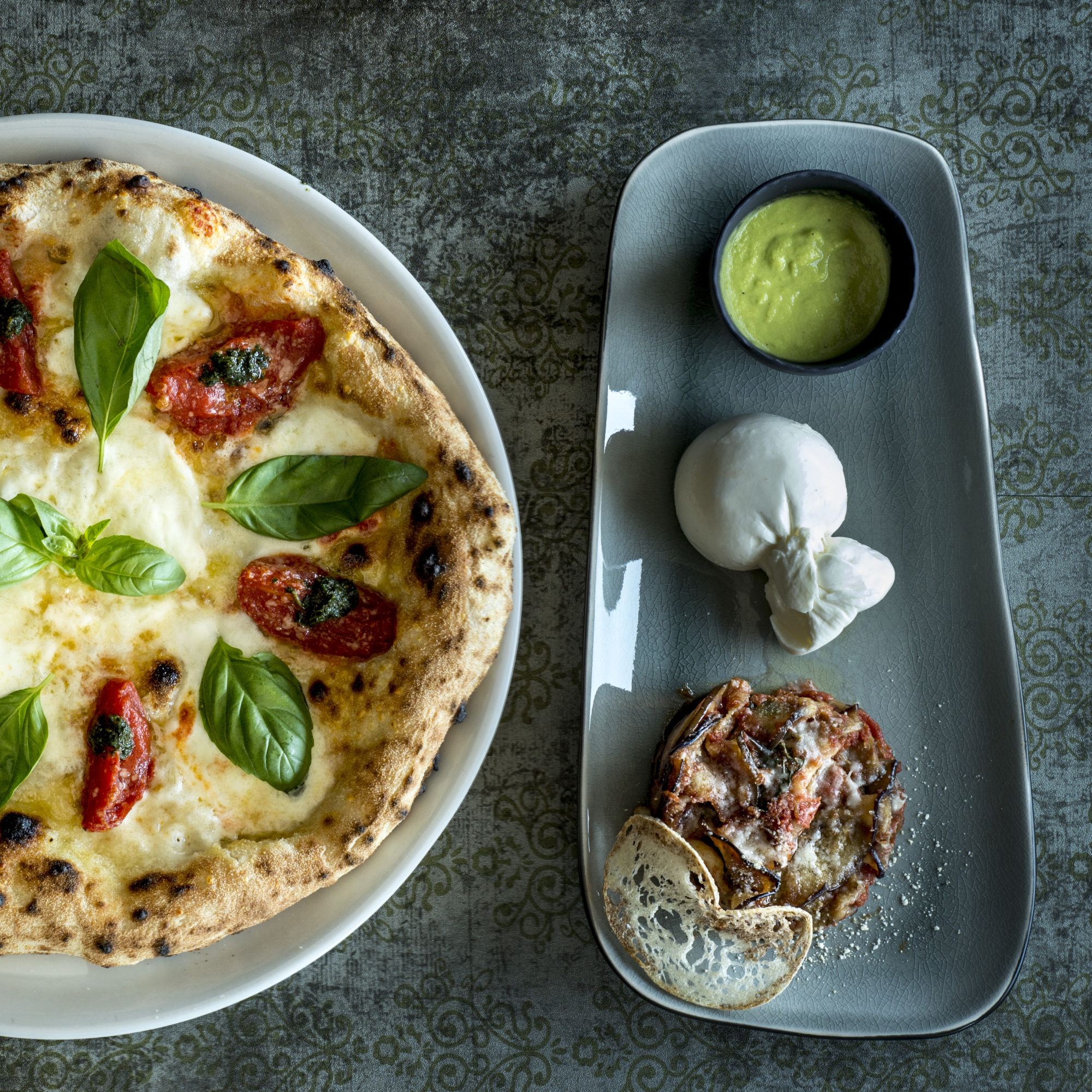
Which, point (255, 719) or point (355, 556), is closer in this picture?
point (255, 719)

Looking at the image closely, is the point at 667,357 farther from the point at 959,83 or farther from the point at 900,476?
the point at 959,83

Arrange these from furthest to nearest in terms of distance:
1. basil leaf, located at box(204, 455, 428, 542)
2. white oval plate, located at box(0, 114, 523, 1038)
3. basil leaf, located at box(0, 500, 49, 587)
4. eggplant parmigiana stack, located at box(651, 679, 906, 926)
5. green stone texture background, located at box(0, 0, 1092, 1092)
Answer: green stone texture background, located at box(0, 0, 1092, 1092)
eggplant parmigiana stack, located at box(651, 679, 906, 926)
white oval plate, located at box(0, 114, 523, 1038)
basil leaf, located at box(204, 455, 428, 542)
basil leaf, located at box(0, 500, 49, 587)

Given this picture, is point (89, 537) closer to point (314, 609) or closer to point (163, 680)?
point (163, 680)

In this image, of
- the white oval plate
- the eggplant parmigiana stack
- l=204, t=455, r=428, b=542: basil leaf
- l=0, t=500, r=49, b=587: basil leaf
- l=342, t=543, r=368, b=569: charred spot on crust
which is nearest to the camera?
l=0, t=500, r=49, b=587: basil leaf

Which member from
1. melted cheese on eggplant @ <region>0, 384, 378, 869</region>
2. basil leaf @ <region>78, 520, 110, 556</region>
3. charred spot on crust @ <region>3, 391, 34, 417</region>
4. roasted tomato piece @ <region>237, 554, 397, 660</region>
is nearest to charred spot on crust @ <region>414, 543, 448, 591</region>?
roasted tomato piece @ <region>237, 554, 397, 660</region>

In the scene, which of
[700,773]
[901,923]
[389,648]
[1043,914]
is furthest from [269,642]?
[1043,914]

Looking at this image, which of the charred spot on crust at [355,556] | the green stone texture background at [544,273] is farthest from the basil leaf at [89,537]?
the green stone texture background at [544,273]

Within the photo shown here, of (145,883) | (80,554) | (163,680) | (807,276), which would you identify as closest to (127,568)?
(80,554)

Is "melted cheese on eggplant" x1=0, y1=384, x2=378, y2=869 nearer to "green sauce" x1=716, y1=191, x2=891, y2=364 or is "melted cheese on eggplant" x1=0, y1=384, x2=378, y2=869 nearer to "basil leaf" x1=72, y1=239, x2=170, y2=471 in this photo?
"basil leaf" x1=72, y1=239, x2=170, y2=471
